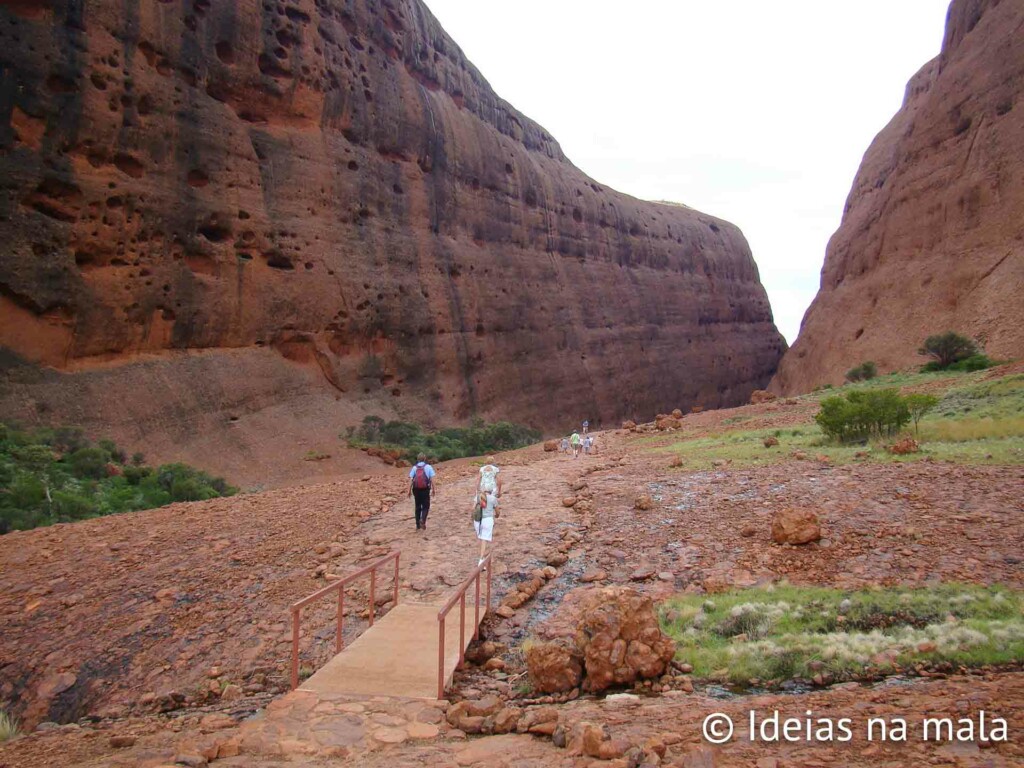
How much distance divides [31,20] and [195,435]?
1297 cm

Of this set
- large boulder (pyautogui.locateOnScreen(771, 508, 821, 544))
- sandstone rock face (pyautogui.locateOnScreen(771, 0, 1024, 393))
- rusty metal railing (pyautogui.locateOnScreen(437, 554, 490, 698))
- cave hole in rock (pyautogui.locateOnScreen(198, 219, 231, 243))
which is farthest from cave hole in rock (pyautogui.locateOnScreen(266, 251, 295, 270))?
sandstone rock face (pyautogui.locateOnScreen(771, 0, 1024, 393))

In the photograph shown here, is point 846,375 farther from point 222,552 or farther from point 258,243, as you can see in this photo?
point 222,552

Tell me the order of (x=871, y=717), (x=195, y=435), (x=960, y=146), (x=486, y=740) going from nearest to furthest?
(x=871, y=717)
(x=486, y=740)
(x=195, y=435)
(x=960, y=146)

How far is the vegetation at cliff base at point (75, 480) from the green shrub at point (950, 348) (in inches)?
1059

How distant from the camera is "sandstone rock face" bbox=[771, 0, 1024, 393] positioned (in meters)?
31.6

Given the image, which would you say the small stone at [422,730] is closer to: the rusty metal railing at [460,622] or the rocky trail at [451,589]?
the rocky trail at [451,589]

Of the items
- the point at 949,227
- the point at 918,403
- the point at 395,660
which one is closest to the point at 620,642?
the point at 395,660

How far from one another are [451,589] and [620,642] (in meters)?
3.41

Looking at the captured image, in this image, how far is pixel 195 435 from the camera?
2298 centimetres

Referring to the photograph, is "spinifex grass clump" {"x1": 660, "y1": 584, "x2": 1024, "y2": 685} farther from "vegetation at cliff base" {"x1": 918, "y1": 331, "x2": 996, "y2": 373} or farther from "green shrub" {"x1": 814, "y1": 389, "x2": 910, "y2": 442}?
"vegetation at cliff base" {"x1": 918, "y1": 331, "x2": 996, "y2": 373}

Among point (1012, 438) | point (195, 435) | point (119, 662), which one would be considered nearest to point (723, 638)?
point (119, 662)

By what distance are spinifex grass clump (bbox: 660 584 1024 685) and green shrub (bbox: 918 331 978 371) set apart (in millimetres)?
25658

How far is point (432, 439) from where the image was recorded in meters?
28.4

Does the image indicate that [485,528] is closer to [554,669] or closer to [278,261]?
[554,669]
